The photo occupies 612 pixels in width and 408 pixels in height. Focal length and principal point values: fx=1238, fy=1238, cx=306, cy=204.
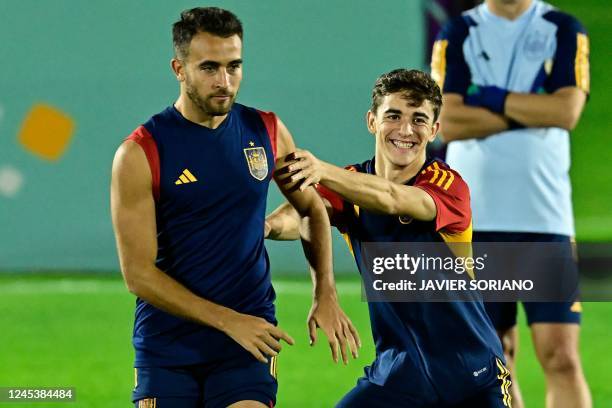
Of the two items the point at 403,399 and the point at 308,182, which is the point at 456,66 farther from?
the point at 308,182

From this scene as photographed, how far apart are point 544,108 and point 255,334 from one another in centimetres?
241

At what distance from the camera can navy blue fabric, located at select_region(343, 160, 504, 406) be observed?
4.64 meters

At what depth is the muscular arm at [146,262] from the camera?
4.30 meters

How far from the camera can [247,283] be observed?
4.60m

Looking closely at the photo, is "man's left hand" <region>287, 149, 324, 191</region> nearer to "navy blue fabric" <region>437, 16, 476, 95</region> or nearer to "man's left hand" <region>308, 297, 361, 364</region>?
"man's left hand" <region>308, 297, 361, 364</region>

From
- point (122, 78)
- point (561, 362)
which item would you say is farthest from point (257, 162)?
point (122, 78)

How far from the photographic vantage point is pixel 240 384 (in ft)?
14.8

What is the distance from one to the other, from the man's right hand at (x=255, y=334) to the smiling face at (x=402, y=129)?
909 mm

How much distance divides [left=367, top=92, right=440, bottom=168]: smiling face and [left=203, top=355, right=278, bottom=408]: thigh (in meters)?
0.95

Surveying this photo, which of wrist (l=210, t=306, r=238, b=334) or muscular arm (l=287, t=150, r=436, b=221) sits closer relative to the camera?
muscular arm (l=287, t=150, r=436, b=221)

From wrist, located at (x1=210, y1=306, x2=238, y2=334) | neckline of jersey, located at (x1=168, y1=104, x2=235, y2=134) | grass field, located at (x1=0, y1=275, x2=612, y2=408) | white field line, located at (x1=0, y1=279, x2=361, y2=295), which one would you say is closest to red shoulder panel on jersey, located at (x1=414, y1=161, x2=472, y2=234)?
neckline of jersey, located at (x1=168, y1=104, x2=235, y2=134)

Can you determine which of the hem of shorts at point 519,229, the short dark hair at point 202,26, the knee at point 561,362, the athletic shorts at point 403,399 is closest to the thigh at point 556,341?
the knee at point 561,362

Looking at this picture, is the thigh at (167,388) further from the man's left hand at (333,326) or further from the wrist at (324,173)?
the wrist at (324,173)

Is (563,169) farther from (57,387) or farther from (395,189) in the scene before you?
(57,387)
